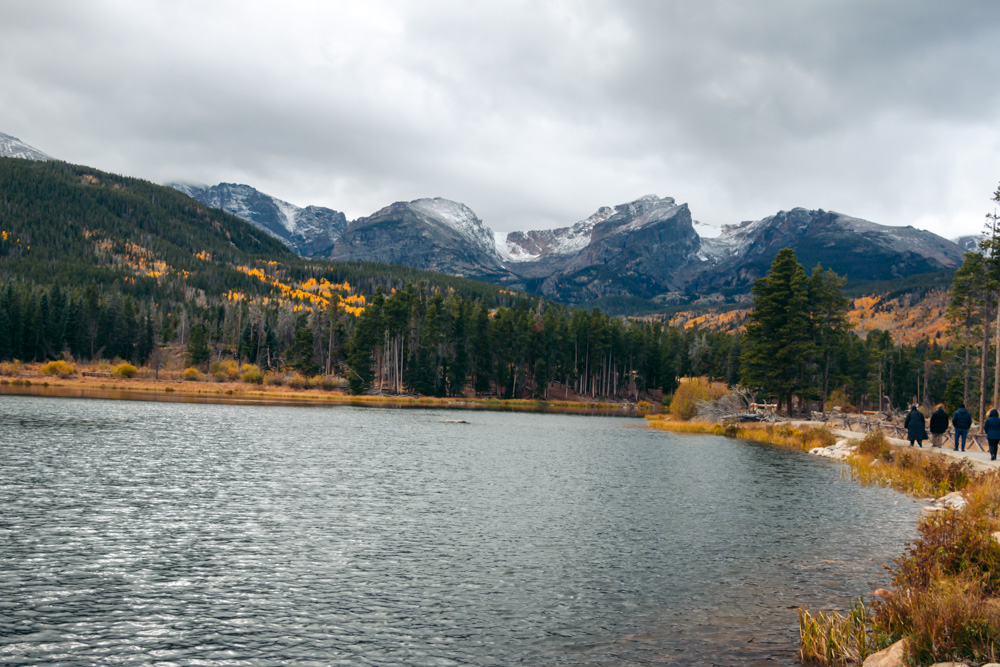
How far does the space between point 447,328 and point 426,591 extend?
11233 centimetres

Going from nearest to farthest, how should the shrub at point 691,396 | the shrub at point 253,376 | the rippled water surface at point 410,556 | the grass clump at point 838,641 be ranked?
the grass clump at point 838,641 < the rippled water surface at point 410,556 < the shrub at point 691,396 < the shrub at point 253,376

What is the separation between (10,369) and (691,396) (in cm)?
11520

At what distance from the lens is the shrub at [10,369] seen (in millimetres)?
111188

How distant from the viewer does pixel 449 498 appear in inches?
1048

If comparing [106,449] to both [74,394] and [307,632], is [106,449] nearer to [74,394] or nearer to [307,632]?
[307,632]

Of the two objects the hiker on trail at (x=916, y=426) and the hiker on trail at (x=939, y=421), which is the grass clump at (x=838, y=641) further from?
the hiker on trail at (x=916, y=426)

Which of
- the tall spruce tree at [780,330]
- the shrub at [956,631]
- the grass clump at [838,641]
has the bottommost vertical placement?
the grass clump at [838,641]

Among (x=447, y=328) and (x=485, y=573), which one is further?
(x=447, y=328)

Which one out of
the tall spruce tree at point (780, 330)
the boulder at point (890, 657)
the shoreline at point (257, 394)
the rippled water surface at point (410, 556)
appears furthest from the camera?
the shoreline at point (257, 394)

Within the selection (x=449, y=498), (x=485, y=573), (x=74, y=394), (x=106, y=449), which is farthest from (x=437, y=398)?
(x=485, y=573)

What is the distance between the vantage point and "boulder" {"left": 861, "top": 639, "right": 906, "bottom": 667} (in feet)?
32.3

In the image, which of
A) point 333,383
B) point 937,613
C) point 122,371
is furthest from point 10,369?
point 937,613

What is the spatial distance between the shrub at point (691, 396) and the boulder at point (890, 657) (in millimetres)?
73979

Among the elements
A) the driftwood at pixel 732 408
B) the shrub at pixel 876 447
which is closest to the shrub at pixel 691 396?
the driftwood at pixel 732 408
